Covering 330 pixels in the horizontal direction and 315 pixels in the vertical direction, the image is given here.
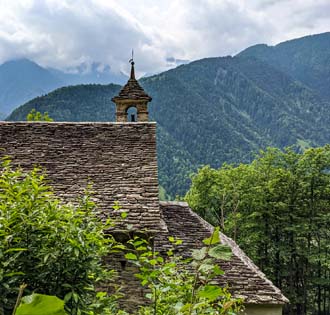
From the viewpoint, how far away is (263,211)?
2258cm

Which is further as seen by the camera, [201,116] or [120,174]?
[201,116]

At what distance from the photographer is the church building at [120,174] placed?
7.60 metres

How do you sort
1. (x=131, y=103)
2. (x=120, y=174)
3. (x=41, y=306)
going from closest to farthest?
(x=41, y=306) → (x=120, y=174) → (x=131, y=103)

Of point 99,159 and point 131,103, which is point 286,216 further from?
point 99,159

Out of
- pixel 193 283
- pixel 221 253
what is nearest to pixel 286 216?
pixel 193 283

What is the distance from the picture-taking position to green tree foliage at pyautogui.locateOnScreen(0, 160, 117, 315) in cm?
229

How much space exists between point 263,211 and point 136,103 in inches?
449

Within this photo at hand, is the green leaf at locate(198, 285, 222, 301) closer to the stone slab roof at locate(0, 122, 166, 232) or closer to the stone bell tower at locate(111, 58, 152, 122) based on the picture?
the stone slab roof at locate(0, 122, 166, 232)

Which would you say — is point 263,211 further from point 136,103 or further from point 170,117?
point 170,117

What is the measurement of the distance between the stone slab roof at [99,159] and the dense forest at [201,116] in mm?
71255

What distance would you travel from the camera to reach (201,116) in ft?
482

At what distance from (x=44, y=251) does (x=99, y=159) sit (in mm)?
7057

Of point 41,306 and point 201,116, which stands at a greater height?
point 201,116

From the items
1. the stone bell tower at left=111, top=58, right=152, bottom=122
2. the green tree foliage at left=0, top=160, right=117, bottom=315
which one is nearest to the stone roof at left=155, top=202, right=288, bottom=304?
the stone bell tower at left=111, top=58, right=152, bottom=122
